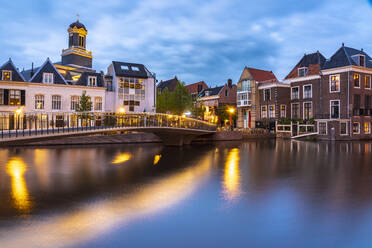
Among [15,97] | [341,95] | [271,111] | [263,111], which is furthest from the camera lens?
[263,111]

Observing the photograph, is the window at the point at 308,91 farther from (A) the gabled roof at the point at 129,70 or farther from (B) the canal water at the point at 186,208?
(B) the canal water at the point at 186,208

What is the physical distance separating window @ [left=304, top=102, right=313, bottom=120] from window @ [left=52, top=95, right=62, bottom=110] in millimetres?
33313

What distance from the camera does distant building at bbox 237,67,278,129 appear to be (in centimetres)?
5116

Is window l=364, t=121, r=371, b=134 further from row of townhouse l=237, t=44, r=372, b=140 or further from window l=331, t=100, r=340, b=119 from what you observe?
window l=331, t=100, r=340, b=119

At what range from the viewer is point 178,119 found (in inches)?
1053

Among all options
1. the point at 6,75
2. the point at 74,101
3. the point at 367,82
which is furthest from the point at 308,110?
the point at 6,75

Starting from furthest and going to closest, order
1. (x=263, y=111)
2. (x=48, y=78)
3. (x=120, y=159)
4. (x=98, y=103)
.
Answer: (x=263, y=111)
(x=98, y=103)
(x=48, y=78)
(x=120, y=159)

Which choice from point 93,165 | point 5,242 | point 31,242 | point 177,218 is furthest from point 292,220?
point 93,165

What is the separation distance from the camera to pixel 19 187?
401 inches

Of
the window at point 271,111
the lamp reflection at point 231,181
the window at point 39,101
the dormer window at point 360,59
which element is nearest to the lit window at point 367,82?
the dormer window at point 360,59

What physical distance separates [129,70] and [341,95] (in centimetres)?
2873

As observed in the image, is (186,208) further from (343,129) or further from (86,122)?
(343,129)

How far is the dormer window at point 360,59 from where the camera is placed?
38.3 metres

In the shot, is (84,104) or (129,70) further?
(129,70)
